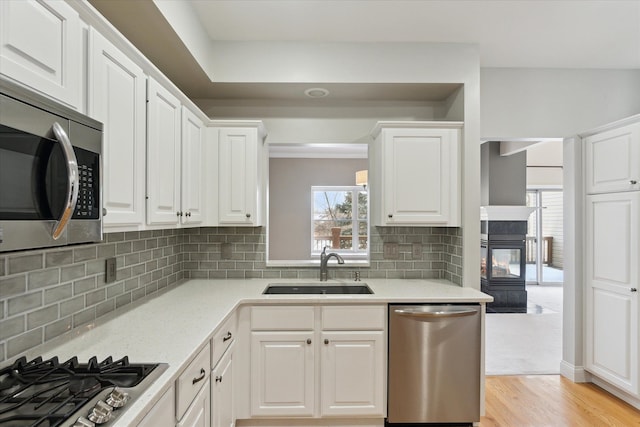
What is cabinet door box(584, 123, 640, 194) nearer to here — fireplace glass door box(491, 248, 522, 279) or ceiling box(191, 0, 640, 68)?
ceiling box(191, 0, 640, 68)

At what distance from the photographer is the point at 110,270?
1803 millimetres

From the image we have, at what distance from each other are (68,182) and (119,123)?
565 millimetres

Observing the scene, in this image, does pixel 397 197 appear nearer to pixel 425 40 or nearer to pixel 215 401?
pixel 425 40

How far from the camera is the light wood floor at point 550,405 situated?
238cm

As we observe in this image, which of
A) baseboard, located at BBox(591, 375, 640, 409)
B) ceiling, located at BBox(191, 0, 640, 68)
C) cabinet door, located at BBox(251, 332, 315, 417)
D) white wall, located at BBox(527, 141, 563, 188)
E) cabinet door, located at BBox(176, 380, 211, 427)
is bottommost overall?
baseboard, located at BBox(591, 375, 640, 409)

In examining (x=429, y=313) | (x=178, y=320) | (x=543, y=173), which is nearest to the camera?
(x=178, y=320)

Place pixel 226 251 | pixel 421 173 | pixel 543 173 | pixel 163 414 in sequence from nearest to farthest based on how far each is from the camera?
pixel 163 414, pixel 421 173, pixel 226 251, pixel 543 173

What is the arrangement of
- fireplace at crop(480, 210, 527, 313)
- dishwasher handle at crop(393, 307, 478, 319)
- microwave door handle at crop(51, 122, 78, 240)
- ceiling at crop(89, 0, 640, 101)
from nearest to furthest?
microwave door handle at crop(51, 122, 78, 240) → ceiling at crop(89, 0, 640, 101) → dishwasher handle at crop(393, 307, 478, 319) → fireplace at crop(480, 210, 527, 313)

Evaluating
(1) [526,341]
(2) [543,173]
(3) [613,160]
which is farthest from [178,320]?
(2) [543,173]

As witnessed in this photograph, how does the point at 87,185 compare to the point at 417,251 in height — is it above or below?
above

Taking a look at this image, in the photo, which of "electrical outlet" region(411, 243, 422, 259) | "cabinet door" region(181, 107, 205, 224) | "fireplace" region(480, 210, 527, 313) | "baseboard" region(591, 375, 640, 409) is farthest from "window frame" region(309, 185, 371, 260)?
"cabinet door" region(181, 107, 205, 224)

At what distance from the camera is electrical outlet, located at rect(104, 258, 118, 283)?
5.83ft

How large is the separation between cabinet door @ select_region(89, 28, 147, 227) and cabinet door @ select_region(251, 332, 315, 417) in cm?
115

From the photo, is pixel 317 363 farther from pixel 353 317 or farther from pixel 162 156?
pixel 162 156
